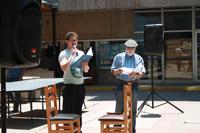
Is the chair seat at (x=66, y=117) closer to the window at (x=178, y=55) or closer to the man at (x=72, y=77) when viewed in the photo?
the man at (x=72, y=77)

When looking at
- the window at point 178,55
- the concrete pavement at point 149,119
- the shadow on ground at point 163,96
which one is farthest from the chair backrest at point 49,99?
the window at point 178,55

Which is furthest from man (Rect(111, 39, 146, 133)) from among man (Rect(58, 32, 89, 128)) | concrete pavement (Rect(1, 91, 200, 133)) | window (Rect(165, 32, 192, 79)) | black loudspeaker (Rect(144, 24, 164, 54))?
window (Rect(165, 32, 192, 79))

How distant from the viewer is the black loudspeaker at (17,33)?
3.92 m

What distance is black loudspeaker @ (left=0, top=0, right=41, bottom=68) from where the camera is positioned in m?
3.92

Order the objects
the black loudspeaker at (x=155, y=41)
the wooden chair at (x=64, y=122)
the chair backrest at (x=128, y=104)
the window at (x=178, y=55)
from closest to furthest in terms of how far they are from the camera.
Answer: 1. the wooden chair at (x=64, y=122)
2. the chair backrest at (x=128, y=104)
3. the black loudspeaker at (x=155, y=41)
4. the window at (x=178, y=55)

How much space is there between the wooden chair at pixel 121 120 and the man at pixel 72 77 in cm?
75

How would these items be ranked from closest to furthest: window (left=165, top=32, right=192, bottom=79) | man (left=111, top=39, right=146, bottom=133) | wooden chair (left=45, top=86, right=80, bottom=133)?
wooden chair (left=45, top=86, right=80, bottom=133)
man (left=111, top=39, right=146, bottom=133)
window (left=165, top=32, right=192, bottom=79)

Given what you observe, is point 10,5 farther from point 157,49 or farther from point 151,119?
point 157,49

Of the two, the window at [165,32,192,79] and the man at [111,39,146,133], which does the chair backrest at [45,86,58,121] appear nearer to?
the man at [111,39,146,133]

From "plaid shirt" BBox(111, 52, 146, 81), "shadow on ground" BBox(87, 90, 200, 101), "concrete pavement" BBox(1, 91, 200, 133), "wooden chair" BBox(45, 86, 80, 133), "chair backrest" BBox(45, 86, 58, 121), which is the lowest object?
"shadow on ground" BBox(87, 90, 200, 101)

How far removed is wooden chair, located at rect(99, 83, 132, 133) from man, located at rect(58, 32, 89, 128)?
746 mm

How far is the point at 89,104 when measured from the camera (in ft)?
54.1

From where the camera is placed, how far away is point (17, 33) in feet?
12.9

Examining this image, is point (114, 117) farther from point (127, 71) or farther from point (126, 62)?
point (126, 62)
